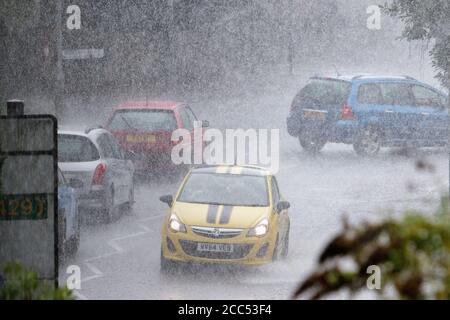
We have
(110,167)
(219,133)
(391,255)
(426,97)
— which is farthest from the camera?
(219,133)

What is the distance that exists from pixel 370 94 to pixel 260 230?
11.8 metres

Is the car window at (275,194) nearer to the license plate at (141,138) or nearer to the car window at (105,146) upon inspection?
the car window at (105,146)

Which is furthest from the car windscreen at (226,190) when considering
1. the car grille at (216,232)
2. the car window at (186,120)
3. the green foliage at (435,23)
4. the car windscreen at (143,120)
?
the green foliage at (435,23)

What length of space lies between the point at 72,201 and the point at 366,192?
7.76 m

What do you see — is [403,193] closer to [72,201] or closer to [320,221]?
[320,221]

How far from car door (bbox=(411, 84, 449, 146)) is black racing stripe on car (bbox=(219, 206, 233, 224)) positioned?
11.8m

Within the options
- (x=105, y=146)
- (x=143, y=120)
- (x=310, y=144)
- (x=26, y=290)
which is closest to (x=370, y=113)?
(x=310, y=144)

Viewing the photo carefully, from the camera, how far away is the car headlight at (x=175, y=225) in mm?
13852

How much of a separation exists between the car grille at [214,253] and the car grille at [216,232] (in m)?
0.13

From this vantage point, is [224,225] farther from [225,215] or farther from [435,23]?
[435,23]

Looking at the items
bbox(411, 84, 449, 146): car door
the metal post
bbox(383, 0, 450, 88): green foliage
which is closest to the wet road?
bbox(411, 84, 449, 146): car door

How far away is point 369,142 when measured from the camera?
25.1 m

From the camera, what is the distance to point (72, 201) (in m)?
14.8
